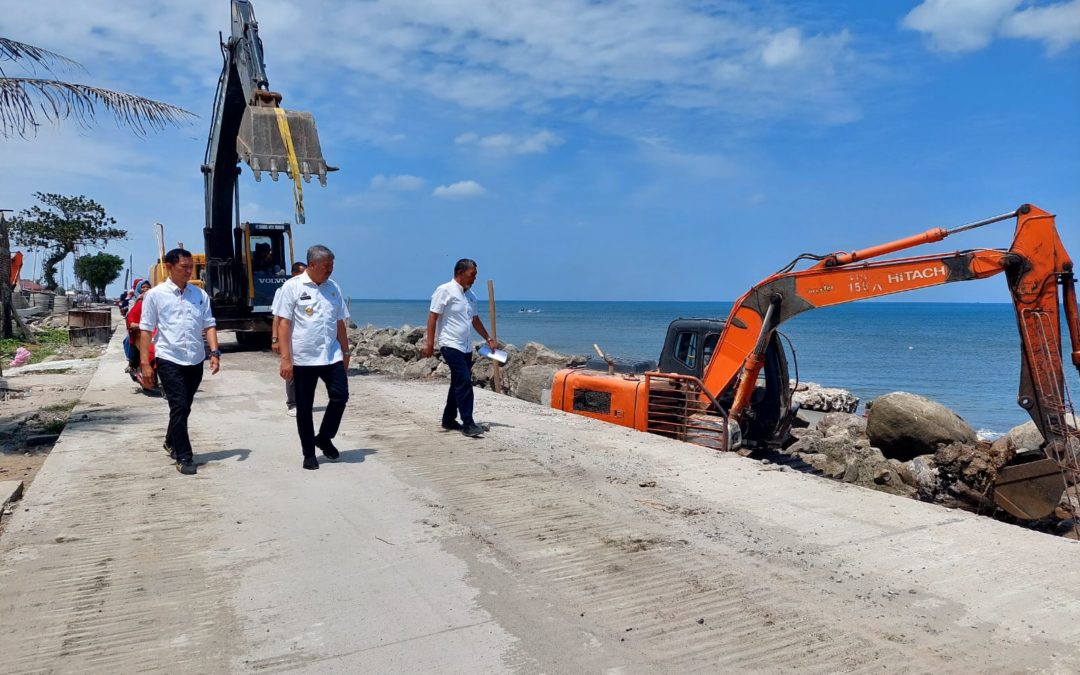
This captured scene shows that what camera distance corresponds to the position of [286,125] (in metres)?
13.5

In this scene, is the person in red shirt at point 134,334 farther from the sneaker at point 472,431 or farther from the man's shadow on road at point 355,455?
the sneaker at point 472,431

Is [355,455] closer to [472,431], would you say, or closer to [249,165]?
[472,431]

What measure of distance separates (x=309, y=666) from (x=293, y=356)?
3.60m

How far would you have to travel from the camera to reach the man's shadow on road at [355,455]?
280 inches

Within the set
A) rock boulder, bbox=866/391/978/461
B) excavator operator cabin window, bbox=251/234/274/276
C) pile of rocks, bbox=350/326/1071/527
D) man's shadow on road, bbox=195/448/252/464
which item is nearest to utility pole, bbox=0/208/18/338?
excavator operator cabin window, bbox=251/234/274/276

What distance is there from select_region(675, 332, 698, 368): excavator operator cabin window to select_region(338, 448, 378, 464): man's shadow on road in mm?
4887

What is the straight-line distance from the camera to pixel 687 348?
11.0m

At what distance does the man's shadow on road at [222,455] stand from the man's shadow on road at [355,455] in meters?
0.86

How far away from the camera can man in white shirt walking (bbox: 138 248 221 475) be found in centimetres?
649

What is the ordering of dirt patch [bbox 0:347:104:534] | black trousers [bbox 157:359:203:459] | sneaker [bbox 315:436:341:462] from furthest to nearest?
dirt patch [bbox 0:347:104:534]
sneaker [bbox 315:436:341:462]
black trousers [bbox 157:359:203:459]

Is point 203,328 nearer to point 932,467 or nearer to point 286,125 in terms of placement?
point 286,125

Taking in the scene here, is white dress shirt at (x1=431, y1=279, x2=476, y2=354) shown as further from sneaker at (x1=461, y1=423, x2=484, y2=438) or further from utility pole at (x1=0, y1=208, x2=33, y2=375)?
utility pole at (x1=0, y1=208, x2=33, y2=375)

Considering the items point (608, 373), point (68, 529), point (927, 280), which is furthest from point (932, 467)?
point (68, 529)

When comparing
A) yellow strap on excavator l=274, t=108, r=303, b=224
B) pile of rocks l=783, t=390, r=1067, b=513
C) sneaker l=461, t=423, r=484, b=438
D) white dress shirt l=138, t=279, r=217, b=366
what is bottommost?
pile of rocks l=783, t=390, r=1067, b=513
